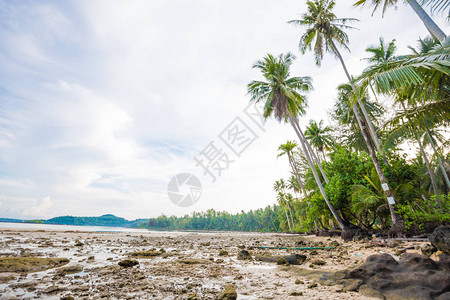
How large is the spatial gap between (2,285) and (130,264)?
2576 millimetres

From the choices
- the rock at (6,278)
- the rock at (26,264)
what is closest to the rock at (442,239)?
the rock at (6,278)

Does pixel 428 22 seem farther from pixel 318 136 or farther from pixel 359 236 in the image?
pixel 318 136

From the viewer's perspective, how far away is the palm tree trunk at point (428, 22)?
6.44 meters

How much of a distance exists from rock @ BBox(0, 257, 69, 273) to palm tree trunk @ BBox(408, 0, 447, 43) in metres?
13.1

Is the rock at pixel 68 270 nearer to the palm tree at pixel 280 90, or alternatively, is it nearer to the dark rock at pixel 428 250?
the dark rock at pixel 428 250

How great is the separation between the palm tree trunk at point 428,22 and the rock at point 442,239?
563 centimetres

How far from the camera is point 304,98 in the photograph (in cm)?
1836

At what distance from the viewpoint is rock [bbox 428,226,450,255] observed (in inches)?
189

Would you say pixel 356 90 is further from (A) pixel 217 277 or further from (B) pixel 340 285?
(A) pixel 217 277

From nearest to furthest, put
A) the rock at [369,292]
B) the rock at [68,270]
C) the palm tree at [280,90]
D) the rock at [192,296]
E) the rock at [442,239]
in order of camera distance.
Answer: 1. the rock at [369,292]
2. the rock at [192,296]
3. the rock at [442,239]
4. the rock at [68,270]
5. the palm tree at [280,90]

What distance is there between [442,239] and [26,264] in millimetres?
10354

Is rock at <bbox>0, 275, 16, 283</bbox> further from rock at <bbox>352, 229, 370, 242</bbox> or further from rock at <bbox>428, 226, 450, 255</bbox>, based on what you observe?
rock at <bbox>352, 229, 370, 242</bbox>

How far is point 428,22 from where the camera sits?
6.66 metres

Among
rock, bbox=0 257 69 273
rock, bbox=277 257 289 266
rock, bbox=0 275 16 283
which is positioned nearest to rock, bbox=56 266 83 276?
rock, bbox=0 257 69 273
